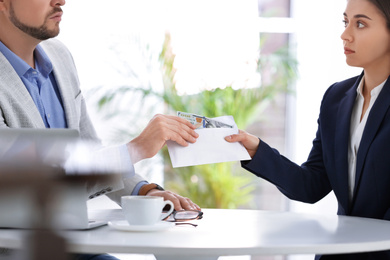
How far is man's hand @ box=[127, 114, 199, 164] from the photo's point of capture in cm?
179

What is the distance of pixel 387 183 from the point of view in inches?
75.4

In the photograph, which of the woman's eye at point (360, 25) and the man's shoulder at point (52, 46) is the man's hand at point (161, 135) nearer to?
the man's shoulder at point (52, 46)

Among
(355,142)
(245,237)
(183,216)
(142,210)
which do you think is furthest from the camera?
(355,142)

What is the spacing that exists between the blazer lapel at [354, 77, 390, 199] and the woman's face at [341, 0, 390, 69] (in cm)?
13

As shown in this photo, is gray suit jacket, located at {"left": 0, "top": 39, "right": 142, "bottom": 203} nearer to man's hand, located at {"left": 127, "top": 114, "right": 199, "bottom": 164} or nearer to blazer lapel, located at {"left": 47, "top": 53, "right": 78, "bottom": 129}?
blazer lapel, located at {"left": 47, "top": 53, "right": 78, "bottom": 129}

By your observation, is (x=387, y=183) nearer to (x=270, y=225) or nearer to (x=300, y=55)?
(x=270, y=225)

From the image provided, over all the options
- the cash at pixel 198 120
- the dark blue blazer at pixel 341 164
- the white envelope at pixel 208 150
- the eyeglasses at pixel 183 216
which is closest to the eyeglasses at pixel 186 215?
the eyeglasses at pixel 183 216

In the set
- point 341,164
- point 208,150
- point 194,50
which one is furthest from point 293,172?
point 194,50

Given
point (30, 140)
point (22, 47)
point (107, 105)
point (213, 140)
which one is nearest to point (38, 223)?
point (30, 140)

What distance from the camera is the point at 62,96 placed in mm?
2084

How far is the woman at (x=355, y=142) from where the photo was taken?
193 centimetres

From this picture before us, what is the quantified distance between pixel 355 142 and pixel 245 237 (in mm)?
931

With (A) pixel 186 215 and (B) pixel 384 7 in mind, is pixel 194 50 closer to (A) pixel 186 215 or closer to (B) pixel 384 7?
(B) pixel 384 7

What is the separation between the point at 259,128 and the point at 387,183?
10.6 feet
